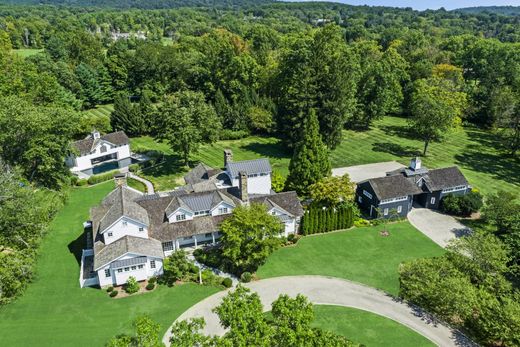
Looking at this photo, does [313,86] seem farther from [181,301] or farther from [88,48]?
[88,48]

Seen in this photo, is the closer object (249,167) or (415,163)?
(249,167)

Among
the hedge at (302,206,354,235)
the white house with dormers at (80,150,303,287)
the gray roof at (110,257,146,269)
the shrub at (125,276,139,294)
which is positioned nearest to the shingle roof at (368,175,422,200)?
the hedge at (302,206,354,235)

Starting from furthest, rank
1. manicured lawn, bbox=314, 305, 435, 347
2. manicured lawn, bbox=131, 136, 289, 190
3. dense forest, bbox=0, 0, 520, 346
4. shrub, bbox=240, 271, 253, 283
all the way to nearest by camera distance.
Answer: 1. manicured lawn, bbox=131, 136, 289, 190
2. dense forest, bbox=0, 0, 520, 346
3. shrub, bbox=240, 271, 253, 283
4. manicured lawn, bbox=314, 305, 435, 347

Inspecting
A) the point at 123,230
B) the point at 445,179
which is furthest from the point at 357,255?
the point at 123,230

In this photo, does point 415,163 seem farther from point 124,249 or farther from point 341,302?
point 124,249

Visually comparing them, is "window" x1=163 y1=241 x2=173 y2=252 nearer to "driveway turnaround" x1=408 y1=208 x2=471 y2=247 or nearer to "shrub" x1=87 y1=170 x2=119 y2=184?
"shrub" x1=87 y1=170 x2=119 y2=184

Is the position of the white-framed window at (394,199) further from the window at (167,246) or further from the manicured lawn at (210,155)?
the window at (167,246)

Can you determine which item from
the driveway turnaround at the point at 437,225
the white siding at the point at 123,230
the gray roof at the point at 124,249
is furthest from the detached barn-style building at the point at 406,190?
the white siding at the point at 123,230
